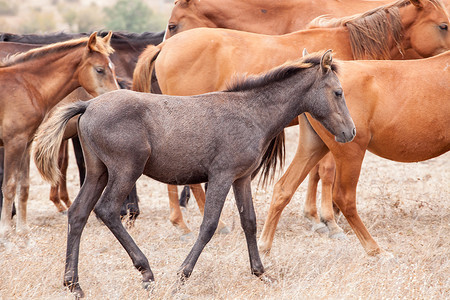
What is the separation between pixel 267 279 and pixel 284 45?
8.72 feet

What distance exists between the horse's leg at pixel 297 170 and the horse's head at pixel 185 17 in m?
2.52

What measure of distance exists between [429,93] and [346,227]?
7.01 feet

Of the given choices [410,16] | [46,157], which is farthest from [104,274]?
[410,16]

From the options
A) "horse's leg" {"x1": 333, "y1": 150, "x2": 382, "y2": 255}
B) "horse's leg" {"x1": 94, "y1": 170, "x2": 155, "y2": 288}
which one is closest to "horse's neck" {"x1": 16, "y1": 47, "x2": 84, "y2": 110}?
"horse's leg" {"x1": 94, "y1": 170, "x2": 155, "y2": 288}

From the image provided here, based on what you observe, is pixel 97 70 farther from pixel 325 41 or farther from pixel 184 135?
pixel 325 41

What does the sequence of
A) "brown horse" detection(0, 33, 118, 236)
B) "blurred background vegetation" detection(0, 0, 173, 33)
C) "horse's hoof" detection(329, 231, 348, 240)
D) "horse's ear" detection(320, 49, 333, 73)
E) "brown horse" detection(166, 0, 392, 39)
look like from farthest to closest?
"blurred background vegetation" detection(0, 0, 173, 33) < "brown horse" detection(166, 0, 392, 39) < "horse's hoof" detection(329, 231, 348, 240) < "brown horse" detection(0, 33, 118, 236) < "horse's ear" detection(320, 49, 333, 73)

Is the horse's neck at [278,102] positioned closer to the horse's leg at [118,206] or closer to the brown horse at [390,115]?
the brown horse at [390,115]

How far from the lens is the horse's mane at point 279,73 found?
179 inches

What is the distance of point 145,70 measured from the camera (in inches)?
263

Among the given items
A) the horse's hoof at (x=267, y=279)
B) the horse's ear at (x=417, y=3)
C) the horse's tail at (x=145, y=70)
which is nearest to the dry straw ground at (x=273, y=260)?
the horse's hoof at (x=267, y=279)

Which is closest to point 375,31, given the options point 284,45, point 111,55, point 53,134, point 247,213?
point 284,45

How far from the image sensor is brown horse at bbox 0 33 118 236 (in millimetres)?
5977

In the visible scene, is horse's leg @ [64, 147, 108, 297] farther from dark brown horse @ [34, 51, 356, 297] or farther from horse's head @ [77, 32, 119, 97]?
horse's head @ [77, 32, 119, 97]

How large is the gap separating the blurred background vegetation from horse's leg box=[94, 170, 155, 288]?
2074cm
